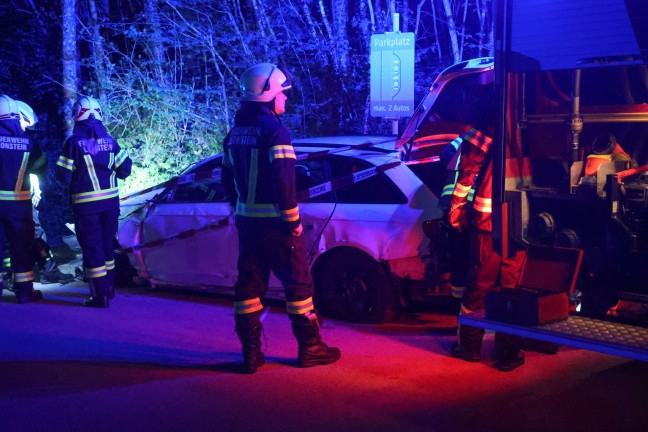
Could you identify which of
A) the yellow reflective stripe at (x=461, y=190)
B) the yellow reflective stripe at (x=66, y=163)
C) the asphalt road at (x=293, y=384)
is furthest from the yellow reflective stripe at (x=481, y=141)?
the yellow reflective stripe at (x=66, y=163)

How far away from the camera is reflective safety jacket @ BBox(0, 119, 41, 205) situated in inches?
308

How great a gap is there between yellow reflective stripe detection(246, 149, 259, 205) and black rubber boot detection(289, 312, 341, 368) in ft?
2.87

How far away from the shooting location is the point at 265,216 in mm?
5344

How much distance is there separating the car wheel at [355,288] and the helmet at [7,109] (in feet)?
11.7

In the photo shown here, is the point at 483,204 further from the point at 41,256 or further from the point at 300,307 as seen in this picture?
the point at 41,256

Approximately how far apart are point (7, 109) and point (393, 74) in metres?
4.74

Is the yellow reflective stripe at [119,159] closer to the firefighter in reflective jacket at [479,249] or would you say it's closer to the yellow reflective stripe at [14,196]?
the yellow reflective stripe at [14,196]

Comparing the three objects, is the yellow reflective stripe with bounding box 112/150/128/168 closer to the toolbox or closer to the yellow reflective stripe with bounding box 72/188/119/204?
the yellow reflective stripe with bounding box 72/188/119/204

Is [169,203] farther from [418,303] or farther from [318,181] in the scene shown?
[418,303]

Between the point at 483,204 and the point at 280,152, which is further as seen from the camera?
the point at 483,204

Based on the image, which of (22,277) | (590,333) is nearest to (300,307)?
(590,333)

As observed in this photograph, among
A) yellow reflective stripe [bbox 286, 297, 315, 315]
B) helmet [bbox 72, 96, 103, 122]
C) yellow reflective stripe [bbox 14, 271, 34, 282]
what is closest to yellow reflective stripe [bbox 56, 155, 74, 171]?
helmet [bbox 72, 96, 103, 122]

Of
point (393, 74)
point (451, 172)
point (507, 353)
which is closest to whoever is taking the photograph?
point (507, 353)

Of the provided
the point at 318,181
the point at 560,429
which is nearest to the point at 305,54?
the point at 318,181
